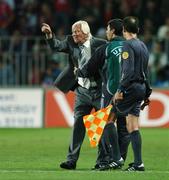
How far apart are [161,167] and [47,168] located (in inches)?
72.9

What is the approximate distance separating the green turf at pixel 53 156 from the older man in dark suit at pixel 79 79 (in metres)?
0.51

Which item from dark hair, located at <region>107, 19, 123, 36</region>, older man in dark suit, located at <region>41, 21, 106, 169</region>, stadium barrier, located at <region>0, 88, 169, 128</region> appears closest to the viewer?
dark hair, located at <region>107, 19, 123, 36</region>

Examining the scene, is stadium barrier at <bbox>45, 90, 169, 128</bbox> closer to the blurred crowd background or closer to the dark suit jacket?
the blurred crowd background

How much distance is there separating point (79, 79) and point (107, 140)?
3.75 feet

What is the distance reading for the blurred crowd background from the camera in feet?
87.2

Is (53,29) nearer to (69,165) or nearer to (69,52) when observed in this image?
(69,52)

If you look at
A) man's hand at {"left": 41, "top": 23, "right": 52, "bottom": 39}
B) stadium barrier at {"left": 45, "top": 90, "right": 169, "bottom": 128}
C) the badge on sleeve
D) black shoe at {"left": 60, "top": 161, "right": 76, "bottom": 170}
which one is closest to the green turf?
black shoe at {"left": 60, "top": 161, "right": 76, "bottom": 170}

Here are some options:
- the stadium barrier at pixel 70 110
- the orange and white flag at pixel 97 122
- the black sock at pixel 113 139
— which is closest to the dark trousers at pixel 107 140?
the black sock at pixel 113 139

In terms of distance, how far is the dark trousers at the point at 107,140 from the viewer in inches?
570

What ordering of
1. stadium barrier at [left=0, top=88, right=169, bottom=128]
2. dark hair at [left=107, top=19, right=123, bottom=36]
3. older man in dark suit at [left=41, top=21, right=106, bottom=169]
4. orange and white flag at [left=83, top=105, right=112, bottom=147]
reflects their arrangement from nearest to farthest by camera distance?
orange and white flag at [left=83, top=105, right=112, bottom=147] → dark hair at [left=107, top=19, right=123, bottom=36] → older man in dark suit at [left=41, top=21, right=106, bottom=169] → stadium barrier at [left=0, top=88, right=169, bottom=128]

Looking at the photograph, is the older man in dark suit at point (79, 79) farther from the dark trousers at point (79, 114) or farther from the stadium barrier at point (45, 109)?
the stadium barrier at point (45, 109)

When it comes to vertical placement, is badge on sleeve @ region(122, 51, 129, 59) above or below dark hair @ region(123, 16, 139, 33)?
below

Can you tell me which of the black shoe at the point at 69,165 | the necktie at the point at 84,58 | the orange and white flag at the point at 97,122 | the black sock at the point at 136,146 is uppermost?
the necktie at the point at 84,58

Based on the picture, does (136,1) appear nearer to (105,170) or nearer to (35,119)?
(35,119)
